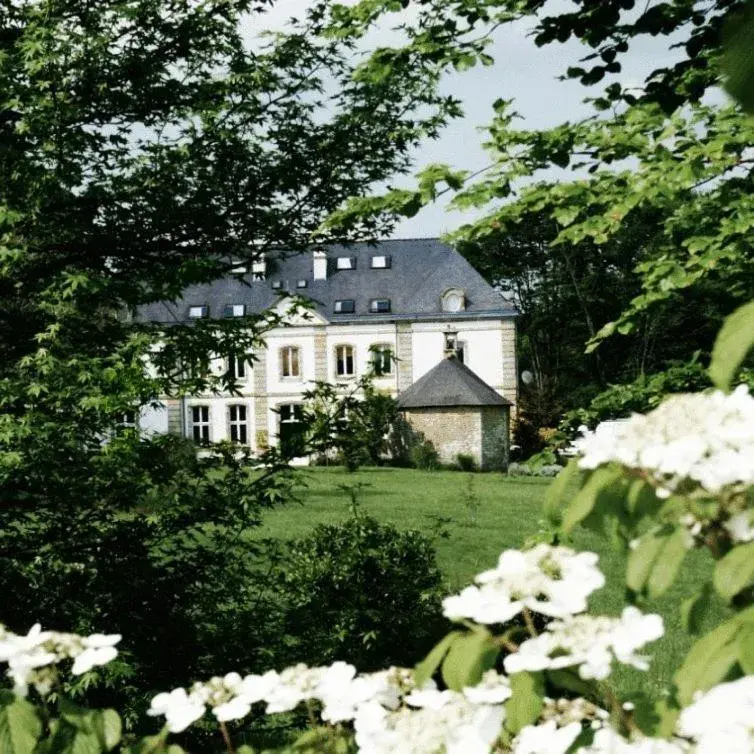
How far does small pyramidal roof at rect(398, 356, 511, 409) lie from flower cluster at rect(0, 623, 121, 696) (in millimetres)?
33403

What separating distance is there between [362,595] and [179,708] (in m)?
4.78

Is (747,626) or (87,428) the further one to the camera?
(87,428)

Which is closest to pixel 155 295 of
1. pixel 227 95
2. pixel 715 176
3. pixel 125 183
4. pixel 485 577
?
pixel 125 183

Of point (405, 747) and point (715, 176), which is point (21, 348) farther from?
point (405, 747)

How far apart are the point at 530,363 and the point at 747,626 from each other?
157 feet

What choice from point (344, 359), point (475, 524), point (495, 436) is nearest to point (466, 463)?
point (495, 436)

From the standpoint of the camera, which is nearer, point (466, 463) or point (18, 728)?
point (18, 728)

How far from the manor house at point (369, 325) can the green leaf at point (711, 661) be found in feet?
124

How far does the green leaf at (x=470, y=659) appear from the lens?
1209 mm

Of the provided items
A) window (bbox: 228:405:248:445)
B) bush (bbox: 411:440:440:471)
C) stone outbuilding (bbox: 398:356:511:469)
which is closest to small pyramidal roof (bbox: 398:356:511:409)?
stone outbuilding (bbox: 398:356:511:469)

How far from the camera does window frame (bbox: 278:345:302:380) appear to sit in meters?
41.9

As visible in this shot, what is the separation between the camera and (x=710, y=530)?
1.19 meters

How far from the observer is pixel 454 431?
34.9 metres

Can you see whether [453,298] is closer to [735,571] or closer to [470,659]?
[470,659]
